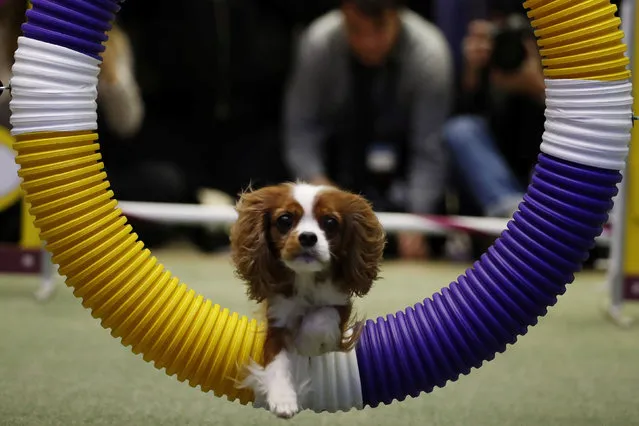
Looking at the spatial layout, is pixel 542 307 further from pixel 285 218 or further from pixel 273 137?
pixel 273 137

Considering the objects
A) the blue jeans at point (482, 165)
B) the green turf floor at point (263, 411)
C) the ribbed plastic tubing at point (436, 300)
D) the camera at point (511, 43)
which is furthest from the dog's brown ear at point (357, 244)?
the blue jeans at point (482, 165)

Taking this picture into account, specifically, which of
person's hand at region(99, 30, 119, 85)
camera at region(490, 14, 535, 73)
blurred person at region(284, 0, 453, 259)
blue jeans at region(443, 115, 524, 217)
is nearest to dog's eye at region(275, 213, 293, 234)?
person's hand at region(99, 30, 119, 85)

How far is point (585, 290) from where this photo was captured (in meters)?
4.54

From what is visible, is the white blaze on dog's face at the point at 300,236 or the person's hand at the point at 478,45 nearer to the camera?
the white blaze on dog's face at the point at 300,236

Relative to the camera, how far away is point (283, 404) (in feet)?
5.77

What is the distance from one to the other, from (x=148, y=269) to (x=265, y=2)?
410 centimetres

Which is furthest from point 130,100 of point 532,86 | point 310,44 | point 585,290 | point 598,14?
point 598,14

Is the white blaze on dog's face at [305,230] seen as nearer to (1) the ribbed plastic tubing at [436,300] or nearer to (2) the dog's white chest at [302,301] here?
(2) the dog's white chest at [302,301]

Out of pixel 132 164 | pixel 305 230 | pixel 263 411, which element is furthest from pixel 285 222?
pixel 132 164

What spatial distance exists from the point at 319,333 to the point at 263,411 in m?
0.67

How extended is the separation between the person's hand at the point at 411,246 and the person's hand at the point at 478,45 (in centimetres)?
83

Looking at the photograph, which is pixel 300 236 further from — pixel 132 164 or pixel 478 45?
pixel 132 164

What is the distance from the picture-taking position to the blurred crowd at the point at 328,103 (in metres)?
5.14

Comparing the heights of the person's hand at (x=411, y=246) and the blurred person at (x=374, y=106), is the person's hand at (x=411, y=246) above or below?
below
